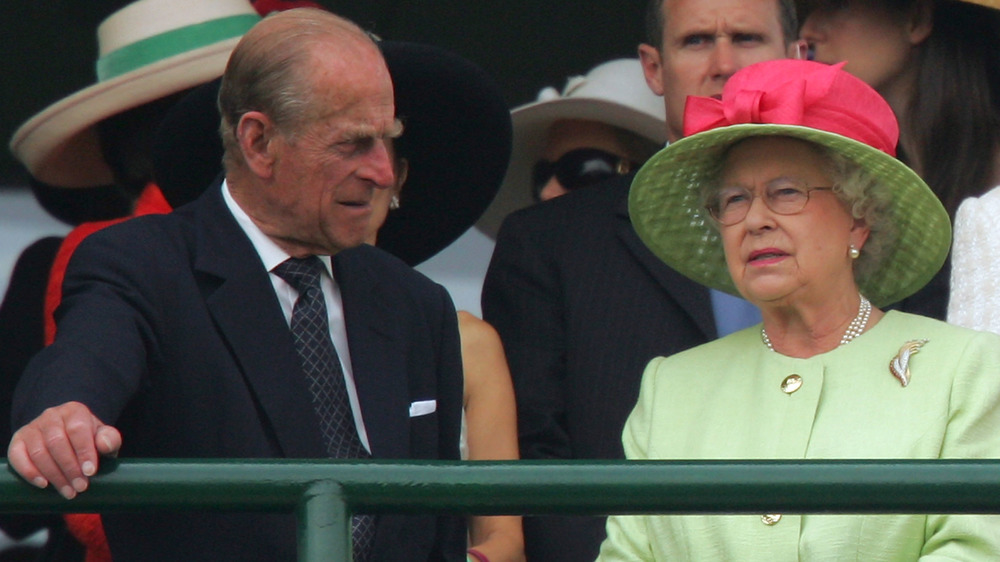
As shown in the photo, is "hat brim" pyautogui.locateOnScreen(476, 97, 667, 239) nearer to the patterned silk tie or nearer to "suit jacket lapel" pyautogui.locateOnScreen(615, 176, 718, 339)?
"suit jacket lapel" pyautogui.locateOnScreen(615, 176, 718, 339)

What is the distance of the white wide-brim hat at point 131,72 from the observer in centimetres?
400

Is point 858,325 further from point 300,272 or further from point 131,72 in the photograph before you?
point 131,72

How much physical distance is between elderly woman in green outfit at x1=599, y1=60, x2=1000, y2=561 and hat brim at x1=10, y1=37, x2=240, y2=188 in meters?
1.29

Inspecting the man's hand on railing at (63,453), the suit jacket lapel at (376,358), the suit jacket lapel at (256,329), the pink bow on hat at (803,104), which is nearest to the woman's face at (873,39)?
the pink bow on hat at (803,104)

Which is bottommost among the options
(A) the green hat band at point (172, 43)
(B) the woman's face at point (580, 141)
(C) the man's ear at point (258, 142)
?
(B) the woman's face at point (580, 141)

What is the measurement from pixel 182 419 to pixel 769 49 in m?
1.65

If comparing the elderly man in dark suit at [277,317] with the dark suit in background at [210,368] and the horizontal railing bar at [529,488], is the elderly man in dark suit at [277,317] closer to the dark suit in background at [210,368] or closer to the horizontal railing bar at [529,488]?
the dark suit in background at [210,368]

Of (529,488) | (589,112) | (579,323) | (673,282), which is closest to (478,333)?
(579,323)

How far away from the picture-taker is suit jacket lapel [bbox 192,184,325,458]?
2.80 metres

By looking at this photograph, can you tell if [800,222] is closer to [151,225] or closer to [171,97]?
[151,225]

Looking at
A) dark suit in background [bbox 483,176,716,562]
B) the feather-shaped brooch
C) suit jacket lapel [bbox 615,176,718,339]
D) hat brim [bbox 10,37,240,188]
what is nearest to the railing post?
the feather-shaped brooch

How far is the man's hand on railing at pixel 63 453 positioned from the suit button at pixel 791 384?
1124mm

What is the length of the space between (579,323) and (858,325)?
77 cm

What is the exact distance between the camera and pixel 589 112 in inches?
171
